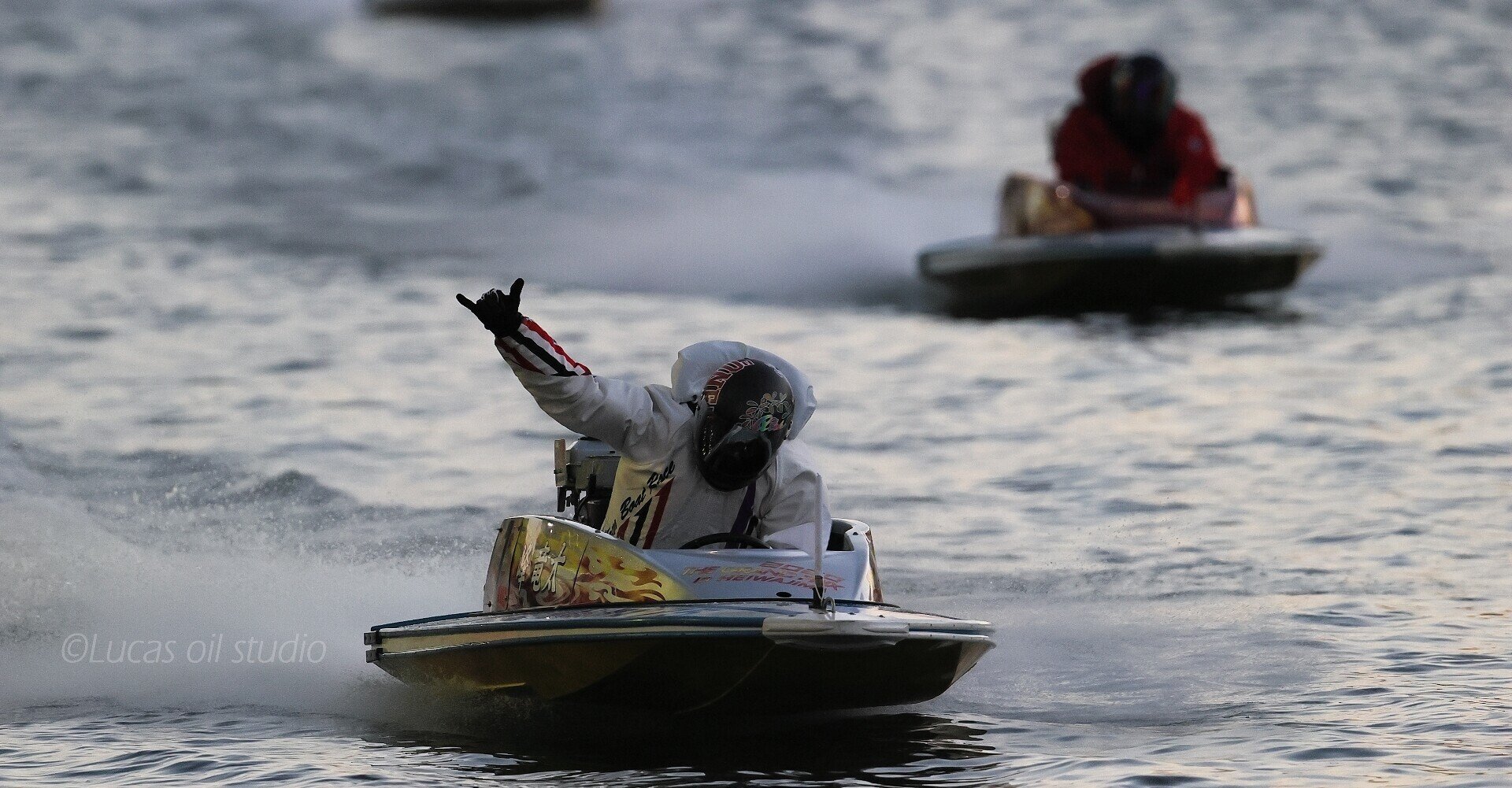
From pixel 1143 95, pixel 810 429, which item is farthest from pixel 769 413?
pixel 1143 95

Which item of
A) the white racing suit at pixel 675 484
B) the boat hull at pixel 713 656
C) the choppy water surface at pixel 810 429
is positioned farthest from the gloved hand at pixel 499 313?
the choppy water surface at pixel 810 429

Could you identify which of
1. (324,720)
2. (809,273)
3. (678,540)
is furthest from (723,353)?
(809,273)

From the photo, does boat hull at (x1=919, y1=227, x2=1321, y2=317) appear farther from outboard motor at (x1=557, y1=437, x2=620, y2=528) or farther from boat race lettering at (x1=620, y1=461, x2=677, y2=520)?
boat race lettering at (x1=620, y1=461, x2=677, y2=520)

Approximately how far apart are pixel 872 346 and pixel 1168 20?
19.6 meters

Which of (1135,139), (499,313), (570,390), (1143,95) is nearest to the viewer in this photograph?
(499,313)

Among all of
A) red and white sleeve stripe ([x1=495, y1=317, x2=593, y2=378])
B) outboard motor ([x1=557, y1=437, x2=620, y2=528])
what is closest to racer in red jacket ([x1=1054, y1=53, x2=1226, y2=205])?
outboard motor ([x1=557, y1=437, x2=620, y2=528])

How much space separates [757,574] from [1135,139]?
345 inches

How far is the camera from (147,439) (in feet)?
36.3

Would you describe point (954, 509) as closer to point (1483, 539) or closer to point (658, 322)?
point (1483, 539)

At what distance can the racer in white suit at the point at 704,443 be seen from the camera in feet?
20.1

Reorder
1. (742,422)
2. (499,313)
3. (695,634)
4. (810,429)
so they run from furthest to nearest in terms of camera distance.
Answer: (810,429) → (742,422) → (499,313) → (695,634)

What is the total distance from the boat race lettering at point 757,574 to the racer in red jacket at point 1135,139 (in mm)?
8442

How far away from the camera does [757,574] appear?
6043mm

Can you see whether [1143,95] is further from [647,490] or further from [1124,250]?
[647,490]
